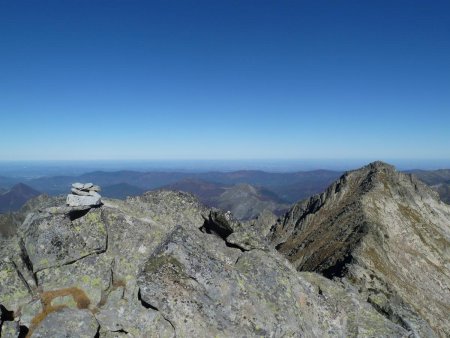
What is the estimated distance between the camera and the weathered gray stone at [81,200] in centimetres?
2208

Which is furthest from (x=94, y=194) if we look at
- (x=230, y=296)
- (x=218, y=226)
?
(x=230, y=296)

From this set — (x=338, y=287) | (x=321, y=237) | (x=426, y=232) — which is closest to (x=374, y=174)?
(x=426, y=232)

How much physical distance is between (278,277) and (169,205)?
961 cm

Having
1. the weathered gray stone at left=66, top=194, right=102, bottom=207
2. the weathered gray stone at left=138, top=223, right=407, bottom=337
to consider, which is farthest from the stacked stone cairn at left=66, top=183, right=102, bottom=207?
the weathered gray stone at left=138, top=223, right=407, bottom=337

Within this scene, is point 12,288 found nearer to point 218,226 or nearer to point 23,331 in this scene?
point 23,331

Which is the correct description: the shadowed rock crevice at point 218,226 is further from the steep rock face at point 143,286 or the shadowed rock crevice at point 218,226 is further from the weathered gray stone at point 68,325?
the weathered gray stone at point 68,325

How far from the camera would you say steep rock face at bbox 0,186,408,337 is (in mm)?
18547

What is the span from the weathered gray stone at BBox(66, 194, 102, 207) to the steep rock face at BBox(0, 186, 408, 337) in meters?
0.41

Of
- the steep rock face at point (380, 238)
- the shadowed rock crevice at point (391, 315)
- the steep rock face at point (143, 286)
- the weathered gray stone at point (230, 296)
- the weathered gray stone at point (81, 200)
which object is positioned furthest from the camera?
the steep rock face at point (380, 238)

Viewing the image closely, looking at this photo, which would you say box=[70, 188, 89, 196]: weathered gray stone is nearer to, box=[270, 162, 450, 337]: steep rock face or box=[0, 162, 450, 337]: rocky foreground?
box=[0, 162, 450, 337]: rocky foreground

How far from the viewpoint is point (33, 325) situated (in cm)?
Result: 1791

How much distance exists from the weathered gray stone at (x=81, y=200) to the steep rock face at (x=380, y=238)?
22301 millimetres

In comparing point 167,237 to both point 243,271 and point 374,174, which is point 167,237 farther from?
point 374,174

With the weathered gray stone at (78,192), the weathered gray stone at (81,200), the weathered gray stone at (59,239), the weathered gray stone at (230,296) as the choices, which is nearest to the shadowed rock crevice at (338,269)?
the weathered gray stone at (230,296)
